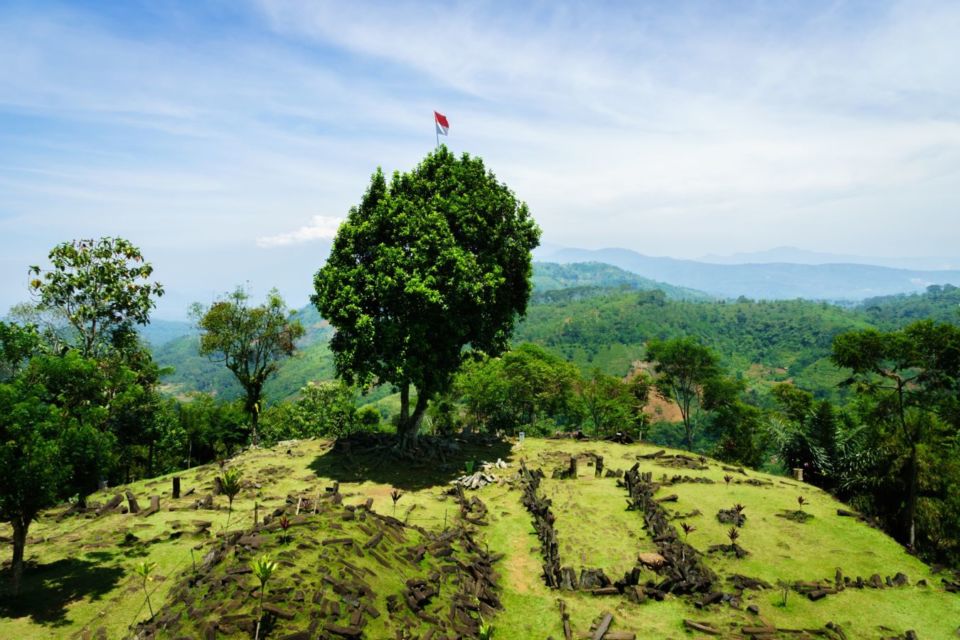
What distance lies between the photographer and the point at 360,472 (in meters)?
28.3

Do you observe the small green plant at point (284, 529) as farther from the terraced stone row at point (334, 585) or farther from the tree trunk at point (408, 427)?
the tree trunk at point (408, 427)

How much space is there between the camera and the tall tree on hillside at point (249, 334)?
37906 millimetres

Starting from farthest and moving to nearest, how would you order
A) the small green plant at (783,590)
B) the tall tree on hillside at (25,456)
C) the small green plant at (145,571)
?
1. the small green plant at (783,590)
2. the tall tree on hillside at (25,456)
3. the small green plant at (145,571)

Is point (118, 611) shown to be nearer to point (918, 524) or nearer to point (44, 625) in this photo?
point (44, 625)

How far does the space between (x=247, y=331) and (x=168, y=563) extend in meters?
24.4

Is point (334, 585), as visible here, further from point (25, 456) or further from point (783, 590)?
point (783, 590)

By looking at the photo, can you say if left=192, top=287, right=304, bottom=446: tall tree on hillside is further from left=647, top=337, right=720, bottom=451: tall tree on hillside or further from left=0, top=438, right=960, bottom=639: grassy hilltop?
left=647, top=337, right=720, bottom=451: tall tree on hillside

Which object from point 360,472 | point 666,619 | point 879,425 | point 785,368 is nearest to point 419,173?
point 360,472

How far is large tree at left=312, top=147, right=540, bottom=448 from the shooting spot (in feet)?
84.9

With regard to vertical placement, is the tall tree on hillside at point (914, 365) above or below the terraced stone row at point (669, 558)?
above

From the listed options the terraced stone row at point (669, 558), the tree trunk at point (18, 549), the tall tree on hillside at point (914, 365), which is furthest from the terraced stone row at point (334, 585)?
the tall tree on hillside at point (914, 365)

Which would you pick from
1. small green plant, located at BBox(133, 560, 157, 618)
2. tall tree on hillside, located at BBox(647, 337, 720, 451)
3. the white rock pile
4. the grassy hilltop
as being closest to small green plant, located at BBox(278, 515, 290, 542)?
the grassy hilltop

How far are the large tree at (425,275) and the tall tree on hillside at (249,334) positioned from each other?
41.3 feet

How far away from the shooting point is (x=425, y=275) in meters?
25.8
